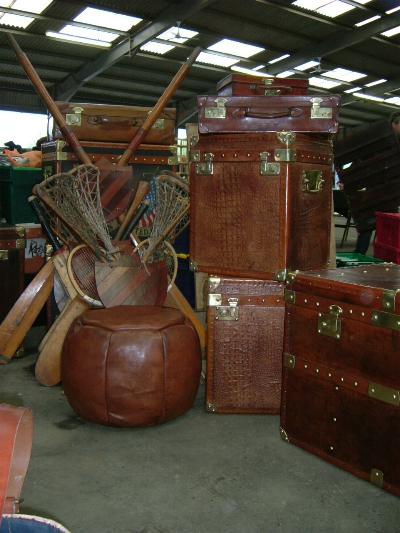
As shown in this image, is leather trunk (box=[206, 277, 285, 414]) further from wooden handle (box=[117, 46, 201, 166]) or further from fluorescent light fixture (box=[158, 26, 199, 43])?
fluorescent light fixture (box=[158, 26, 199, 43])

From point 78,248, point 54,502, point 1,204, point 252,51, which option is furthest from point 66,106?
point 252,51

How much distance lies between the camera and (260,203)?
2574mm

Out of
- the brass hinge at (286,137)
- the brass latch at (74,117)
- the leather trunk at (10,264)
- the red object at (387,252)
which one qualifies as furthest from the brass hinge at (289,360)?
Answer: the brass latch at (74,117)

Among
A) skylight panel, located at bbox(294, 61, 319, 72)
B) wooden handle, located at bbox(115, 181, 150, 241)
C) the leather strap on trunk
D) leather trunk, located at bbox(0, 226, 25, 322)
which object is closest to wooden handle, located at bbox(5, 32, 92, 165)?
wooden handle, located at bbox(115, 181, 150, 241)

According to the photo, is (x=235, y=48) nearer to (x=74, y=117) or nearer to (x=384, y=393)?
(x=74, y=117)

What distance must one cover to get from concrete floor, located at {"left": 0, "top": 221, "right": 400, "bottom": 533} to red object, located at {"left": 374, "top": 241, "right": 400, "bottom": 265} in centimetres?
169

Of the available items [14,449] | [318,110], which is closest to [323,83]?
[318,110]

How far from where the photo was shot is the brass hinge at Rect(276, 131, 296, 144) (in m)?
2.51

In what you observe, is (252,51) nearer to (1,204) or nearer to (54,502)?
(1,204)

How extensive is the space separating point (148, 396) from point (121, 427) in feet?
0.67

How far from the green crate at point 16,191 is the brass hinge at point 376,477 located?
366cm

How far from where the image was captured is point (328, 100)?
2.54m

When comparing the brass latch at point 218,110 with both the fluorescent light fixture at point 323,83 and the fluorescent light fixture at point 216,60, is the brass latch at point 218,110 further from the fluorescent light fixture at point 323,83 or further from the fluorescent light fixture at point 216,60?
the fluorescent light fixture at point 323,83

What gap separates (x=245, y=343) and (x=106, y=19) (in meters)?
6.89
